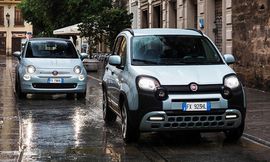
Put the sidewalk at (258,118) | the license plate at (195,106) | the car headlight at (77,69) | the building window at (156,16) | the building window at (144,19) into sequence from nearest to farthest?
the license plate at (195,106), the sidewalk at (258,118), the car headlight at (77,69), the building window at (156,16), the building window at (144,19)

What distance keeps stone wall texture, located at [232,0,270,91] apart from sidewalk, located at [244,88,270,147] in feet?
4.00

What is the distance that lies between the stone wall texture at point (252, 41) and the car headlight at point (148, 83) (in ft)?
30.0

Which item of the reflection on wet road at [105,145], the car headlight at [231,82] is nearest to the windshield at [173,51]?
the car headlight at [231,82]

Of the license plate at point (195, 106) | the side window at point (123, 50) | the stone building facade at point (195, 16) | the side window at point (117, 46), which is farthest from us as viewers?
the stone building facade at point (195, 16)

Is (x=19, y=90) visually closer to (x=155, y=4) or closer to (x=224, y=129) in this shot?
(x=224, y=129)

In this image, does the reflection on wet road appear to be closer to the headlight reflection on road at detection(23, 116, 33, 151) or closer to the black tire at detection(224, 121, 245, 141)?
the headlight reflection on road at detection(23, 116, 33, 151)

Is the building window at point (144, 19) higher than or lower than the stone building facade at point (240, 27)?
higher

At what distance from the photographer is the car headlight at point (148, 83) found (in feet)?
25.8

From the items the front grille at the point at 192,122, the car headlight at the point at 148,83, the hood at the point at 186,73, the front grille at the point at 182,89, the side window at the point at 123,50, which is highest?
the side window at the point at 123,50

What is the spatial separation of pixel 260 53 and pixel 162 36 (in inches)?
337

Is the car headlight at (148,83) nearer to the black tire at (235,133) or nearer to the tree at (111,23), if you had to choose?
the black tire at (235,133)

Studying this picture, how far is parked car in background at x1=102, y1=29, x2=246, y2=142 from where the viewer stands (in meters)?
7.80

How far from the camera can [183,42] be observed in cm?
912

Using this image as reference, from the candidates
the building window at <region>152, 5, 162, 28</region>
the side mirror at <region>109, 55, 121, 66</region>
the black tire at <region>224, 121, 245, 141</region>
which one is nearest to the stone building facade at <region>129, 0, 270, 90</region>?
the building window at <region>152, 5, 162, 28</region>
